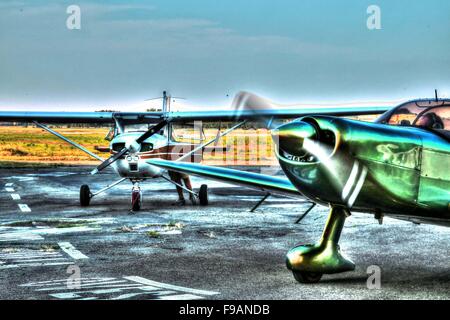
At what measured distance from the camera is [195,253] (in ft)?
36.9

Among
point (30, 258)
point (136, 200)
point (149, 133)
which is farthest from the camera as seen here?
point (149, 133)

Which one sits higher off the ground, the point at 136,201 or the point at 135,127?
the point at 135,127

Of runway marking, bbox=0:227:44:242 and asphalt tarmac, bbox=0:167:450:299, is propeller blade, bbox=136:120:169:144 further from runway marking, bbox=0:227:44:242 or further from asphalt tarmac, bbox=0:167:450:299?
runway marking, bbox=0:227:44:242

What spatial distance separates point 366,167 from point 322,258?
57.6 inches

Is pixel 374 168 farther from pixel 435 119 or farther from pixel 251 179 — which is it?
pixel 251 179

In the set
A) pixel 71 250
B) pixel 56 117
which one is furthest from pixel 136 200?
pixel 56 117

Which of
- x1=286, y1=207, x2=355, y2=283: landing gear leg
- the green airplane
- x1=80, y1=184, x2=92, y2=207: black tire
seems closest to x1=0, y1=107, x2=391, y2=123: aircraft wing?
x1=80, y1=184, x2=92, y2=207: black tire

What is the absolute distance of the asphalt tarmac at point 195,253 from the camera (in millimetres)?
8516

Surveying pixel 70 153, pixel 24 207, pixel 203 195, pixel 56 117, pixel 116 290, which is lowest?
pixel 70 153

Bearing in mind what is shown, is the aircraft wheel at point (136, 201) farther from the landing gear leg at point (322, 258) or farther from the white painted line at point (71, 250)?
the landing gear leg at point (322, 258)

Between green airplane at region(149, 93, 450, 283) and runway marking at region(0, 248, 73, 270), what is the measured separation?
3.50 metres

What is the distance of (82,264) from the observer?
1027cm

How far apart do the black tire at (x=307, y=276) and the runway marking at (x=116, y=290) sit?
1123mm

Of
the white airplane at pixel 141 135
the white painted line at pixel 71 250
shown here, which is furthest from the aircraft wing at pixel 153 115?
the white painted line at pixel 71 250
